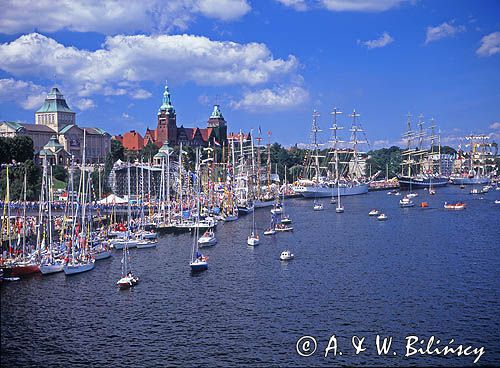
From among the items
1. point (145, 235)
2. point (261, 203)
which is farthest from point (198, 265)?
point (261, 203)

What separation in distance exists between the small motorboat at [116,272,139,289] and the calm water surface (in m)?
0.83

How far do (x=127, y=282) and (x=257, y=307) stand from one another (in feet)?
40.6

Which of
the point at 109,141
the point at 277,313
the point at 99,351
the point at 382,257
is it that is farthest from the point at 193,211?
the point at 109,141

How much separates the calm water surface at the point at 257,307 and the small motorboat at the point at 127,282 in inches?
32.6

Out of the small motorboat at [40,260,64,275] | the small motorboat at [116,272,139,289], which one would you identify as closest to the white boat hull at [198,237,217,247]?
the small motorboat at [40,260,64,275]

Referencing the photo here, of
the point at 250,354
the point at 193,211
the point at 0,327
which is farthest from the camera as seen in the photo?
the point at 193,211

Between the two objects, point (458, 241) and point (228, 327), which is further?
point (458, 241)

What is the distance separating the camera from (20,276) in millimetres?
52469

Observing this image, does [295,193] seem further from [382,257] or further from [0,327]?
[0,327]

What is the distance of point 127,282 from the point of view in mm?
51188

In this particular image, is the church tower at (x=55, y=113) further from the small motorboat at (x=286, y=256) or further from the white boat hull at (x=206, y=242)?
the small motorboat at (x=286, y=256)

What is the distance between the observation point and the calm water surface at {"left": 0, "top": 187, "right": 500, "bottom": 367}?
35.8 metres

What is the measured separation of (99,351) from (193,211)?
199 ft

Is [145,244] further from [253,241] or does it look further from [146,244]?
[253,241]
